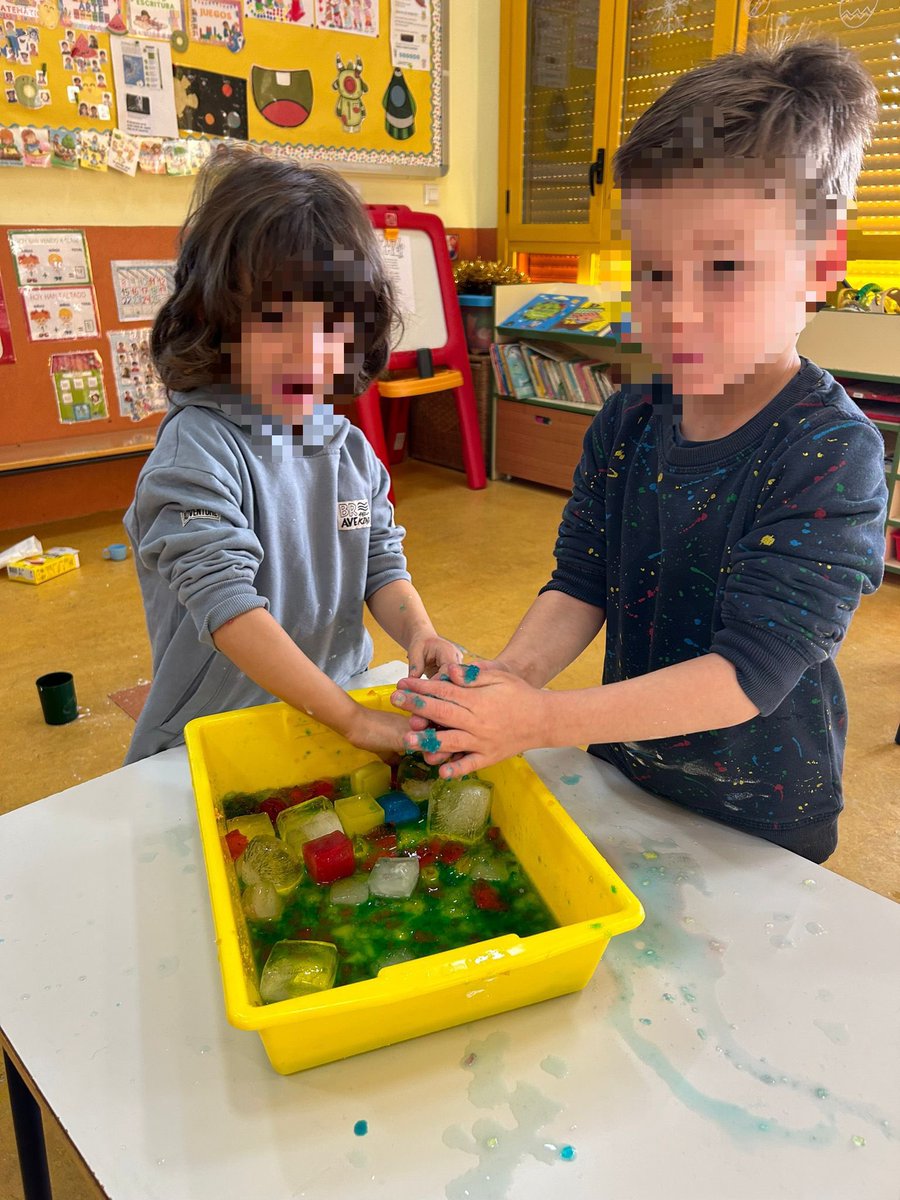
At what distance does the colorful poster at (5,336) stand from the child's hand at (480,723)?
3004 millimetres

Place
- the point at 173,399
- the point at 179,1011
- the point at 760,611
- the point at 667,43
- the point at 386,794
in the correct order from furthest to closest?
the point at 667,43
the point at 173,399
the point at 386,794
the point at 760,611
the point at 179,1011

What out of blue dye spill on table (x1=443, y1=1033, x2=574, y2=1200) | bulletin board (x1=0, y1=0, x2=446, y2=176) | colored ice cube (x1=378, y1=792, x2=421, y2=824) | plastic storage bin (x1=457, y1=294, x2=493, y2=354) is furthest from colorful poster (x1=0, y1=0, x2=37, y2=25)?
blue dye spill on table (x1=443, y1=1033, x2=574, y2=1200)

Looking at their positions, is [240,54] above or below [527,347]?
above

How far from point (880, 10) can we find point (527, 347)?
1.72m

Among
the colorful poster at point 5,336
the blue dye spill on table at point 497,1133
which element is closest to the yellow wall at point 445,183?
the colorful poster at point 5,336

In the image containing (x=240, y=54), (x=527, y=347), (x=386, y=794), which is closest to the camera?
(x=386, y=794)

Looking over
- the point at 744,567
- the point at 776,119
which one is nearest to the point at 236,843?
the point at 744,567

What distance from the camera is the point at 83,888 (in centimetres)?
73

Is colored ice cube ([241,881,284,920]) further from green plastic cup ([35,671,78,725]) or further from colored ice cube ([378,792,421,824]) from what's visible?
green plastic cup ([35,671,78,725])

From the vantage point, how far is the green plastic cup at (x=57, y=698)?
2059 mm

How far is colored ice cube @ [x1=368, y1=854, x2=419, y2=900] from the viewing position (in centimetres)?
73

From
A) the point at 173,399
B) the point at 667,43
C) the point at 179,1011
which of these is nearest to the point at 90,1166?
the point at 179,1011

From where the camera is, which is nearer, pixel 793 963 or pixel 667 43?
pixel 793 963

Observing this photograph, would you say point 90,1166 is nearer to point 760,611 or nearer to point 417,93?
point 760,611
